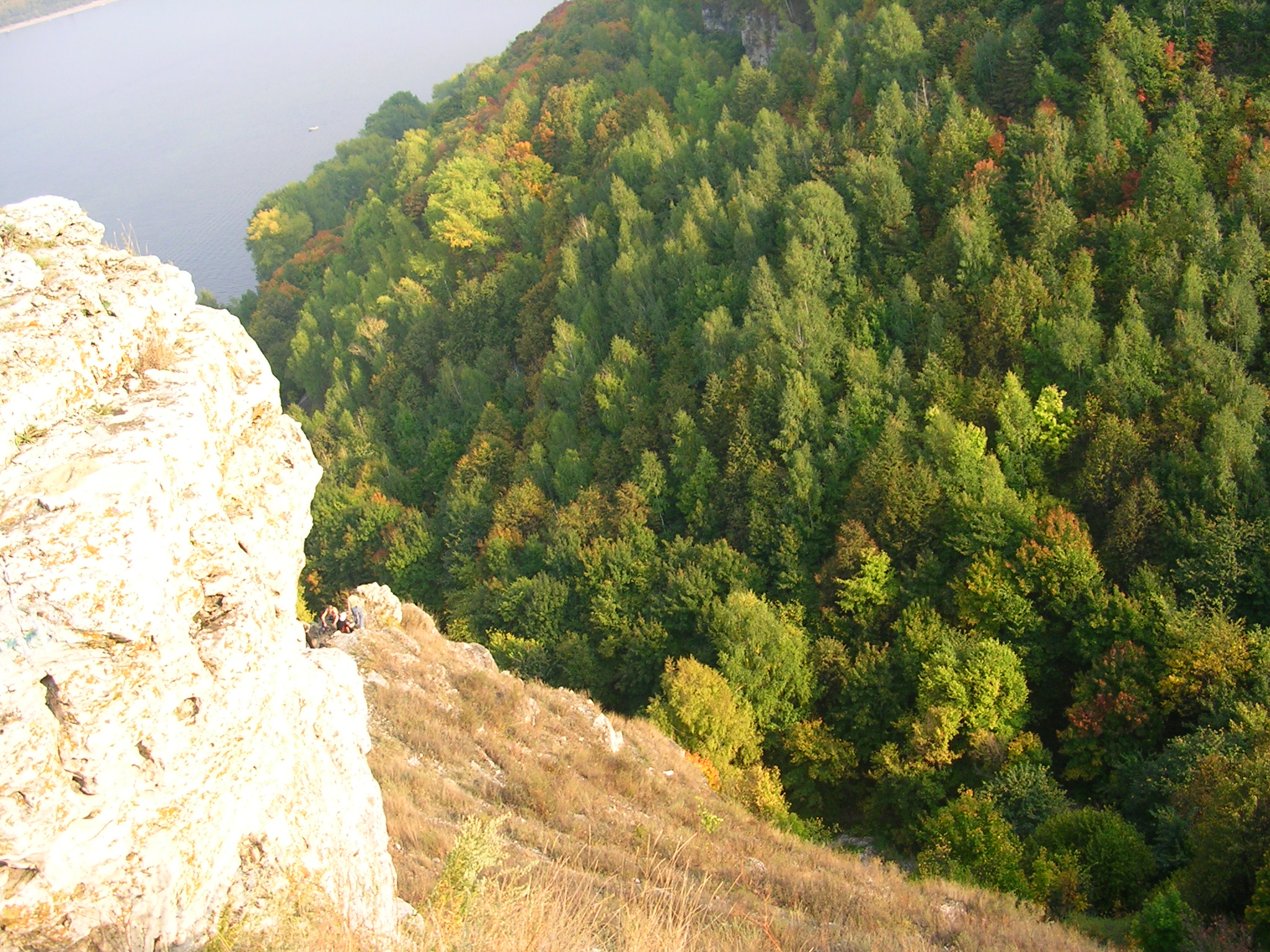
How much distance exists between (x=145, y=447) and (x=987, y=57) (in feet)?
→ 153

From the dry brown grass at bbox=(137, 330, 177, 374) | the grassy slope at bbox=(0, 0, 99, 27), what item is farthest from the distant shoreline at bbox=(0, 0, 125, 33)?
the dry brown grass at bbox=(137, 330, 177, 374)

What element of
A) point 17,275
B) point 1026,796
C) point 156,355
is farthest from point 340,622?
point 1026,796

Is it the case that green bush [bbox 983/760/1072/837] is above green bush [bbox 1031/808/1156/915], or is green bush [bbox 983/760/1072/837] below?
below

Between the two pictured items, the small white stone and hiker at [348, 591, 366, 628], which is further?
hiker at [348, 591, 366, 628]

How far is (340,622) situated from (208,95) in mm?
108543

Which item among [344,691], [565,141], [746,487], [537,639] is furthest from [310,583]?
[344,691]

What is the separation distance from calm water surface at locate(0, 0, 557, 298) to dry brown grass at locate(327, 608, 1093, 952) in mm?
59496

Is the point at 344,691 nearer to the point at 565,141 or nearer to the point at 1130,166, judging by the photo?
the point at 1130,166

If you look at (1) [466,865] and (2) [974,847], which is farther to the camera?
(2) [974,847]

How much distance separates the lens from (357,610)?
21844mm

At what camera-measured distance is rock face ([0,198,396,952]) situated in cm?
647

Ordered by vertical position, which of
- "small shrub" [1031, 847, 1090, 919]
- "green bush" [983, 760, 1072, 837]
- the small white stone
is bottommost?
"green bush" [983, 760, 1072, 837]

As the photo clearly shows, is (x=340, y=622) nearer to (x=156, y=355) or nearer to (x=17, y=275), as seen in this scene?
(x=156, y=355)

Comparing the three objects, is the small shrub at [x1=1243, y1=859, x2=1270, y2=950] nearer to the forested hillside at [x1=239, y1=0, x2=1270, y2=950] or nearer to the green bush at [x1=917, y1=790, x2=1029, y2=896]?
the forested hillside at [x1=239, y1=0, x2=1270, y2=950]
